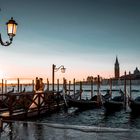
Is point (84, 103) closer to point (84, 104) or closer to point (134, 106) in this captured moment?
point (84, 104)

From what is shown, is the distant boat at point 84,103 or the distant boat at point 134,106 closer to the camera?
the distant boat at point 134,106

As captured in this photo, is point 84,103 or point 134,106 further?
point 84,103

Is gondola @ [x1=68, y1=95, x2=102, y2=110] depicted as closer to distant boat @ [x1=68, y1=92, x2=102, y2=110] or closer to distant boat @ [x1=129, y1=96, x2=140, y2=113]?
distant boat @ [x1=68, y1=92, x2=102, y2=110]

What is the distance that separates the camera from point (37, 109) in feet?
53.9

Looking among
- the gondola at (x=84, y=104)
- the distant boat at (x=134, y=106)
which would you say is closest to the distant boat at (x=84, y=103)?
the gondola at (x=84, y=104)

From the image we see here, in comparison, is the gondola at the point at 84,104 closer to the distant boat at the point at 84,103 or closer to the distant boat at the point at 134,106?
the distant boat at the point at 84,103

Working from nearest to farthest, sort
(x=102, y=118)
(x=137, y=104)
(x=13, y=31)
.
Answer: (x=13, y=31) < (x=102, y=118) < (x=137, y=104)

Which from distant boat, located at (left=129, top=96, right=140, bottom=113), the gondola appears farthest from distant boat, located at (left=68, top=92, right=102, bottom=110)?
distant boat, located at (left=129, top=96, right=140, bottom=113)

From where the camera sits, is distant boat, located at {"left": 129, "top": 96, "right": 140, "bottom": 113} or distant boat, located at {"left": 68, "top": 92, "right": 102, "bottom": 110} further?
distant boat, located at {"left": 68, "top": 92, "right": 102, "bottom": 110}

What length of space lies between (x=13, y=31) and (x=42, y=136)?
2.65 metres

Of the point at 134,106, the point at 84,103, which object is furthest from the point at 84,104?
the point at 134,106

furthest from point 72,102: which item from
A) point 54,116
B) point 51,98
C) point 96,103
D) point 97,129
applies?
point 97,129

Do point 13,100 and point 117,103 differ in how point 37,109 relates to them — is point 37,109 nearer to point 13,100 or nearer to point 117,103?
point 13,100

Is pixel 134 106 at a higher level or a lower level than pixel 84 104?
higher
